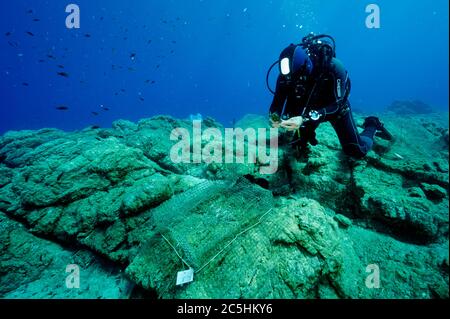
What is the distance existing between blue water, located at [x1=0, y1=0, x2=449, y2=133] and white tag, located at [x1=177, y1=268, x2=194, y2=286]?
142ft

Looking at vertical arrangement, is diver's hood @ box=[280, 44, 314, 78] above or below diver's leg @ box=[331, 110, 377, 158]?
above

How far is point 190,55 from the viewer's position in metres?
114

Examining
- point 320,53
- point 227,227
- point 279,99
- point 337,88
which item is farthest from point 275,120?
point 227,227

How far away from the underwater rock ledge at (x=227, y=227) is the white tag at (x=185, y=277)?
107 millimetres

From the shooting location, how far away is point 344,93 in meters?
4.37

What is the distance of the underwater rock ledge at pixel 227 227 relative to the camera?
2645 millimetres

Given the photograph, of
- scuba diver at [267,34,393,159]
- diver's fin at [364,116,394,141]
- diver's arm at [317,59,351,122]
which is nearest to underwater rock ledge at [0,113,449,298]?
scuba diver at [267,34,393,159]

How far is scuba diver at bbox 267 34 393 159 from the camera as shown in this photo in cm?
405

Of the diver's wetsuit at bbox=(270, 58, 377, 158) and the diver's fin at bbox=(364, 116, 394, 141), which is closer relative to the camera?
the diver's wetsuit at bbox=(270, 58, 377, 158)

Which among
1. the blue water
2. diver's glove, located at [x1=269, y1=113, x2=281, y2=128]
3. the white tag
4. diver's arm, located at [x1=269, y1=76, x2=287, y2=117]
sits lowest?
the white tag

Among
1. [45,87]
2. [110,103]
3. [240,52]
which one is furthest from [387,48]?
[45,87]

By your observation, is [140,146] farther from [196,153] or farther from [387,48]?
[387,48]

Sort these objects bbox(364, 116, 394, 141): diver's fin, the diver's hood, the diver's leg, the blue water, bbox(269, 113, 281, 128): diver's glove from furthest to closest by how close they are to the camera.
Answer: the blue water
bbox(364, 116, 394, 141): diver's fin
the diver's leg
bbox(269, 113, 281, 128): diver's glove
the diver's hood

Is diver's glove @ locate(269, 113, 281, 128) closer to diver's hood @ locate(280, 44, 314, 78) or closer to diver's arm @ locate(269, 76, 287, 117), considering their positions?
diver's arm @ locate(269, 76, 287, 117)
